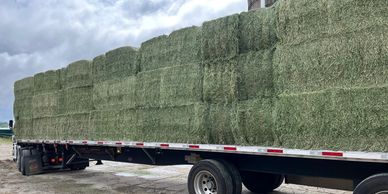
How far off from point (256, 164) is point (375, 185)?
2.35 metres

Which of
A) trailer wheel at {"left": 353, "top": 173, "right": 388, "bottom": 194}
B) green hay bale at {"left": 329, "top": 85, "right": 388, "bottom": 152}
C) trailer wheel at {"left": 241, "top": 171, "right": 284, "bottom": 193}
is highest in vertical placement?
green hay bale at {"left": 329, "top": 85, "right": 388, "bottom": 152}

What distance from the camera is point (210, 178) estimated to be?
7648 mm

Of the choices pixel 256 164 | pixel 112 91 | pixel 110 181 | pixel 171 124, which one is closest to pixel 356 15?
pixel 256 164

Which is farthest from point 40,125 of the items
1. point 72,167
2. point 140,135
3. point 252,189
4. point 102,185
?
point 252,189

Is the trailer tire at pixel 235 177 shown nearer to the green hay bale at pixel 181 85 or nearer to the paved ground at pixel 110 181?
the green hay bale at pixel 181 85

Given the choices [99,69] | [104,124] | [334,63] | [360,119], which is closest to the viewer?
[360,119]

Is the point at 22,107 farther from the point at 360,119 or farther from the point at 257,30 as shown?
the point at 360,119

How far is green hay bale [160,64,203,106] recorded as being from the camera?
7.74 m

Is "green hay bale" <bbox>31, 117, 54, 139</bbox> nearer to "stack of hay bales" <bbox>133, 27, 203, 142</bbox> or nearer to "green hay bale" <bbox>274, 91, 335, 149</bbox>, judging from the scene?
"stack of hay bales" <bbox>133, 27, 203, 142</bbox>

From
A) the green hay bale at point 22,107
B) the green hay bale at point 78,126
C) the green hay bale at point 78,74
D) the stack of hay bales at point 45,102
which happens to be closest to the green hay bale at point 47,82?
the stack of hay bales at point 45,102

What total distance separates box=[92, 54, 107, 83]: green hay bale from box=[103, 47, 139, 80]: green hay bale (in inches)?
4.5

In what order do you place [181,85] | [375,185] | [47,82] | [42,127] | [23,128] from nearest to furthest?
[375,185], [181,85], [47,82], [42,127], [23,128]

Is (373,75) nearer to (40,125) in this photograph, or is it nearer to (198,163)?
(198,163)

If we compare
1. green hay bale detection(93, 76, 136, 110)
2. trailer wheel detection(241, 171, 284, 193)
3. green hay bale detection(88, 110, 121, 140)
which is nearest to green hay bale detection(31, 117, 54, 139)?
green hay bale detection(88, 110, 121, 140)
